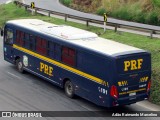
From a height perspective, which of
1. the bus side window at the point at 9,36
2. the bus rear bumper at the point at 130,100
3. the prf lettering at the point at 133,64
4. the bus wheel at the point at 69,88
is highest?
the prf lettering at the point at 133,64

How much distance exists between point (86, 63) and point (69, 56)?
1.50 meters

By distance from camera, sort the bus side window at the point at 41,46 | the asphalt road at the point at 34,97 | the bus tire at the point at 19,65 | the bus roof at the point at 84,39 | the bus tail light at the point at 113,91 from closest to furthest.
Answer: the bus tail light at the point at 113,91 → the bus roof at the point at 84,39 → the asphalt road at the point at 34,97 → the bus side window at the point at 41,46 → the bus tire at the point at 19,65

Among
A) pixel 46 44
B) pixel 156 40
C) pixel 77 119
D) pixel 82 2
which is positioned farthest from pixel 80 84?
pixel 82 2

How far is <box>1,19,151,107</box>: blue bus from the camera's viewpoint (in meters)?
16.5

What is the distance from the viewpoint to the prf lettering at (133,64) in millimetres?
16531

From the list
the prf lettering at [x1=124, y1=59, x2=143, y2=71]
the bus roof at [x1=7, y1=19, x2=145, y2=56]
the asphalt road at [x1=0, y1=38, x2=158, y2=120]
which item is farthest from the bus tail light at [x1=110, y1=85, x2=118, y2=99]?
the bus roof at [x1=7, y1=19, x2=145, y2=56]

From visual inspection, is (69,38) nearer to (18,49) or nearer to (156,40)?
(18,49)

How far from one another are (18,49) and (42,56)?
271cm

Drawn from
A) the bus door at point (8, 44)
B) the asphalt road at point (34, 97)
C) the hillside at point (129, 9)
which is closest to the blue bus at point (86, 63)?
the asphalt road at point (34, 97)

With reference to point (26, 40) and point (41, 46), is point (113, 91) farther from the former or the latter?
point (26, 40)

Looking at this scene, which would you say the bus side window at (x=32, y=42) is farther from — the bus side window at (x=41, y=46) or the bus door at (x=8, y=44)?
the bus door at (x=8, y=44)

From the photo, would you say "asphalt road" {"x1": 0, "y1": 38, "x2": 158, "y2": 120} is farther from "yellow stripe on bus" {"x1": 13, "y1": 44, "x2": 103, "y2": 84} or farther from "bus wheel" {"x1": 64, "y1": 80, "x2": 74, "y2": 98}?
"yellow stripe on bus" {"x1": 13, "y1": 44, "x2": 103, "y2": 84}

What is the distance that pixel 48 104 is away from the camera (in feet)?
59.4

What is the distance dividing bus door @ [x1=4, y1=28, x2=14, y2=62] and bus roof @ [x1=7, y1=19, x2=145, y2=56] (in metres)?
1.09
